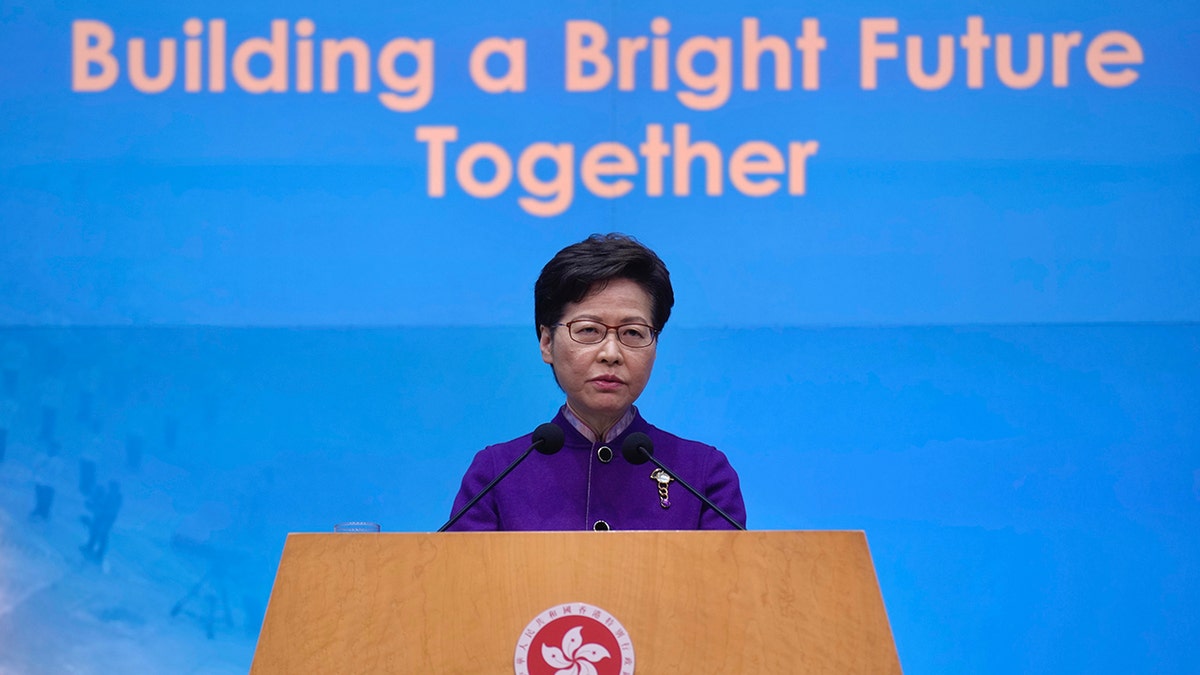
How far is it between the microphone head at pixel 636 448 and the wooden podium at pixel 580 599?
369mm

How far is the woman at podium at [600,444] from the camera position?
202cm

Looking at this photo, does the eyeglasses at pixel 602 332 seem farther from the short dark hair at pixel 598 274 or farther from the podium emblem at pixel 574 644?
the podium emblem at pixel 574 644

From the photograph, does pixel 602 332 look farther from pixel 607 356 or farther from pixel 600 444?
pixel 600 444

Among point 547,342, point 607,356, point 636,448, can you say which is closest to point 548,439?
point 636,448

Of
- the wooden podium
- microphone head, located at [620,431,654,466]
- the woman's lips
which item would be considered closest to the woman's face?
the woman's lips

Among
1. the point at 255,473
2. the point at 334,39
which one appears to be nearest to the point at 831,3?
the point at 334,39

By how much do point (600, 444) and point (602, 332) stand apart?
21cm

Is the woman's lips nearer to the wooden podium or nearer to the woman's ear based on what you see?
the woman's ear

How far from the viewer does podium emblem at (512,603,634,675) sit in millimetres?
1297

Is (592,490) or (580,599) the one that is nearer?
(580,599)

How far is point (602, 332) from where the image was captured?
6.67ft

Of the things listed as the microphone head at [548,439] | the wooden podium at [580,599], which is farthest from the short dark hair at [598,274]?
the wooden podium at [580,599]

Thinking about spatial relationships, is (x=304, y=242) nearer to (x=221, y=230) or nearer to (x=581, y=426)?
(x=221, y=230)

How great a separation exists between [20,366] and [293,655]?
2.05 metres
